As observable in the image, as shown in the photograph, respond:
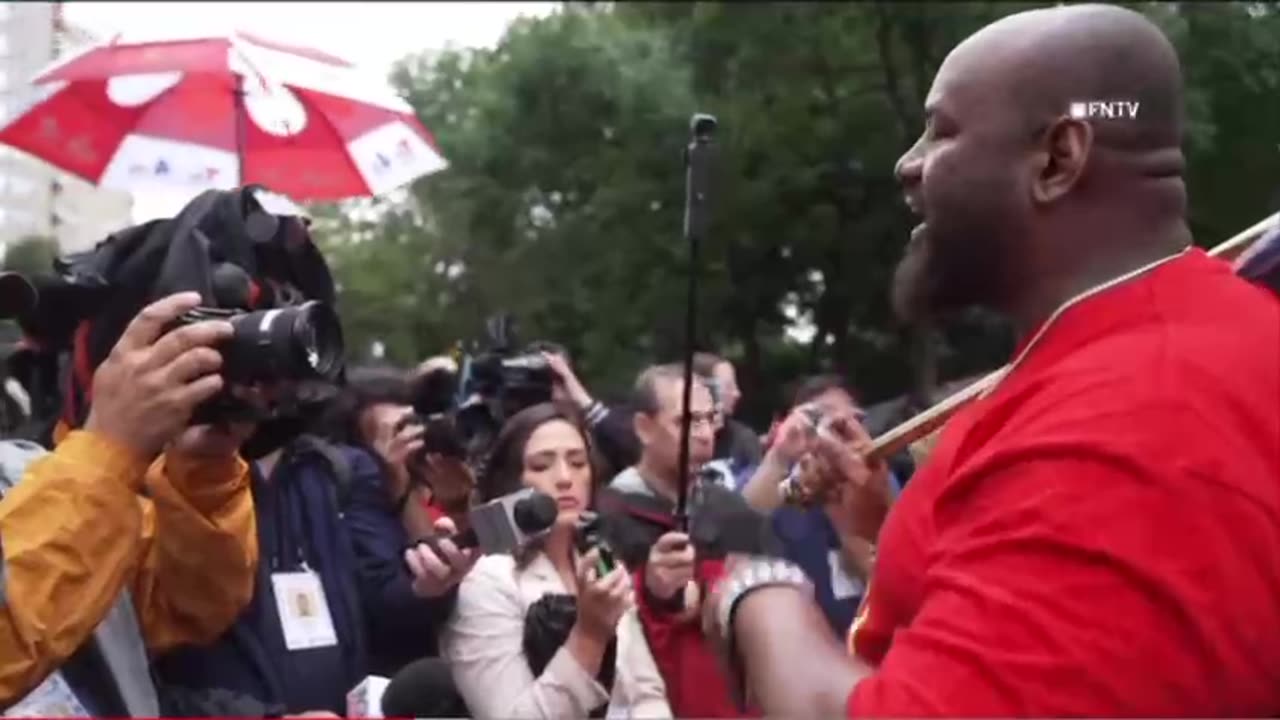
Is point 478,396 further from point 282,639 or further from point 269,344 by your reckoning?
point 269,344

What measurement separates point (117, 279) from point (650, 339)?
1844 cm

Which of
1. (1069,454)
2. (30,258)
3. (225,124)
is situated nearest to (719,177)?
(225,124)

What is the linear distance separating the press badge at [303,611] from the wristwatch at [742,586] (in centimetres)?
163

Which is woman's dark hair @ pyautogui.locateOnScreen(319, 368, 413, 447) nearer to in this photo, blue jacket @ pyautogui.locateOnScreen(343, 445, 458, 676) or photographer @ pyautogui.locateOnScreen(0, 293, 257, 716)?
blue jacket @ pyautogui.locateOnScreen(343, 445, 458, 676)

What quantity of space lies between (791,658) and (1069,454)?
363 mm

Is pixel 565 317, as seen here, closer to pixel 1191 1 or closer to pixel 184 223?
pixel 1191 1

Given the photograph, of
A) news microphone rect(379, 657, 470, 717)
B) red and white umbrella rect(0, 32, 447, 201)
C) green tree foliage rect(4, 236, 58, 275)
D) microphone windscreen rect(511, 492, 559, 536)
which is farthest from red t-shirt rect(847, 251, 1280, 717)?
red and white umbrella rect(0, 32, 447, 201)

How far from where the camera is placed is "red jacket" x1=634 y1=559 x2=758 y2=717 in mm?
3916

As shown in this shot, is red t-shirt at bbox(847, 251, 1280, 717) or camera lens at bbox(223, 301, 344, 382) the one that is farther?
camera lens at bbox(223, 301, 344, 382)

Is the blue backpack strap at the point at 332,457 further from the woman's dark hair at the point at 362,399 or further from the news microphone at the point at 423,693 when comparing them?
the woman's dark hair at the point at 362,399

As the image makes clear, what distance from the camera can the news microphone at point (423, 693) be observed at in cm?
326

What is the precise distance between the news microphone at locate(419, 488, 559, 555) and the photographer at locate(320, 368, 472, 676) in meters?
0.11

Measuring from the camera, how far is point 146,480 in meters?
2.54

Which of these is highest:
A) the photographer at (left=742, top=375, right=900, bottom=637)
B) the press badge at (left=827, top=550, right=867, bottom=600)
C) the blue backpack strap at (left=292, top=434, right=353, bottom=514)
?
the blue backpack strap at (left=292, top=434, right=353, bottom=514)
